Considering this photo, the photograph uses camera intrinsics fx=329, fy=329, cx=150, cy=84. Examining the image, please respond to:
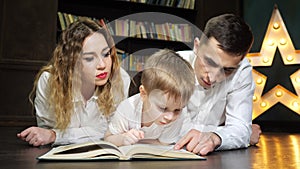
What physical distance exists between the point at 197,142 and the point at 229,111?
26 cm

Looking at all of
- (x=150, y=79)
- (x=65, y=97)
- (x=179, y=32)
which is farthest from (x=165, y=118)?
(x=65, y=97)

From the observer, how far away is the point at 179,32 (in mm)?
805

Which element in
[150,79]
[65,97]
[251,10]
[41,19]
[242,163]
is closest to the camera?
[150,79]

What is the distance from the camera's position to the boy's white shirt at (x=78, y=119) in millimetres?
812

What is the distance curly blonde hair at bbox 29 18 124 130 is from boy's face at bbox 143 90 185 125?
0.08 meters

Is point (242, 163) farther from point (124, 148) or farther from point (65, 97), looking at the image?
point (65, 97)

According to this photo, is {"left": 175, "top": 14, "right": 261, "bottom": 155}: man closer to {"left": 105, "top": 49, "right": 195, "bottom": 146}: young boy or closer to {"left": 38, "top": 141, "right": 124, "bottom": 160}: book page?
{"left": 105, "top": 49, "right": 195, "bottom": 146}: young boy

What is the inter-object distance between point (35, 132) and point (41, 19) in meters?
1.90

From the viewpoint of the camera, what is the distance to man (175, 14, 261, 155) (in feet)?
2.72

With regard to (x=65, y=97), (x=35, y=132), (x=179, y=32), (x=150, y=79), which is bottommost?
(x=35, y=132)

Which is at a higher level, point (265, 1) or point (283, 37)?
point (265, 1)

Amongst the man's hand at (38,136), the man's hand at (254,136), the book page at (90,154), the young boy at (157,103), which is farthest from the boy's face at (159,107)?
the man's hand at (254,136)

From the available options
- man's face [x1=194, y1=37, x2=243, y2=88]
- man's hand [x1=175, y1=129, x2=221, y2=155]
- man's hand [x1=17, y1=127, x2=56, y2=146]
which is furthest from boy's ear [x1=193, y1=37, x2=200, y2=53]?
man's hand [x1=17, y1=127, x2=56, y2=146]

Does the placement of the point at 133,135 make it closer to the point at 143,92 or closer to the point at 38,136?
the point at 143,92
